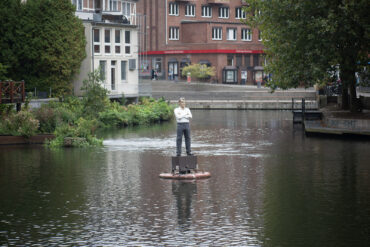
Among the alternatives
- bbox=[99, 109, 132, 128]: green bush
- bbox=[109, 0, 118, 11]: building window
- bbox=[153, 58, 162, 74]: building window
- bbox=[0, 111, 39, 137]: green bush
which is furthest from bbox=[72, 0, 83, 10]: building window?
bbox=[153, 58, 162, 74]: building window

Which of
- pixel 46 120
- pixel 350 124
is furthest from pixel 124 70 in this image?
pixel 350 124

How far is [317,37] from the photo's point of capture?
40.4m

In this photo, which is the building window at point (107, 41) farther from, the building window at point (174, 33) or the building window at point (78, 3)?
the building window at point (174, 33)

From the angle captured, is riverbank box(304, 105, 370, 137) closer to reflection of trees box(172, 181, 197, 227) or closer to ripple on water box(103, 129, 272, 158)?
ripple on water box(103, 129, 272, 158)

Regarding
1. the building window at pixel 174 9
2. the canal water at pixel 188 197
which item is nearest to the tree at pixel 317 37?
the canal water at pixel 188 197

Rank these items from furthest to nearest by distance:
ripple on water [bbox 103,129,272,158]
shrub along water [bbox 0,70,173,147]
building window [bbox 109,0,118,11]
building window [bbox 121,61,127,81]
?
building window [bbox 109,0,118,11], building window [bbox 121,61,127,81], shrub along water [bbox 0,70,173,147], ripple on water [bbox 103,129,272,158]

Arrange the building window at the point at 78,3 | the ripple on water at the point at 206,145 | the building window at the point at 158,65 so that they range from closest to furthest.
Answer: the ripple on water at the point at 206,145
the building window at the point at 78,3
the building window at the point at 158,65

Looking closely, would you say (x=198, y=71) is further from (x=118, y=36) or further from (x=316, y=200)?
(x=316, y=200)

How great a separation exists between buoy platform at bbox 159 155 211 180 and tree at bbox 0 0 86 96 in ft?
118

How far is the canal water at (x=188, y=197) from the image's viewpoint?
15.2 m

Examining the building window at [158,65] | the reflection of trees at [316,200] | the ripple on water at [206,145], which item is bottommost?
the reflection of trees at [316,200]

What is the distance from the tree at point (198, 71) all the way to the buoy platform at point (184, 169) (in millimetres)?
67394

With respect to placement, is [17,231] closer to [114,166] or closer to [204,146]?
[114,166]

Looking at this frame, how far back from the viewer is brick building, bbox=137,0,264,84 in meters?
96.2
